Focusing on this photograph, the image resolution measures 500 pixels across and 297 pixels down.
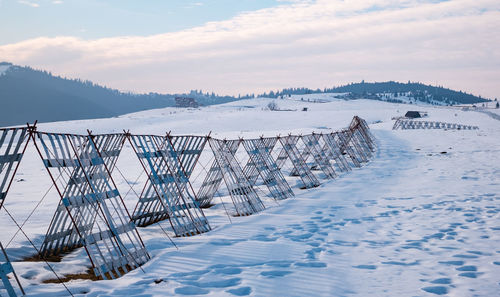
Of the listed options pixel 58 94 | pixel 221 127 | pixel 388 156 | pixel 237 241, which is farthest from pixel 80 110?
pixel 237 241

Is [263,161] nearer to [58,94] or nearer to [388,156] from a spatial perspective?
[388,156]

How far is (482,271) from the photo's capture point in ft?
15.8

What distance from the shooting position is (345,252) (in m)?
5.77

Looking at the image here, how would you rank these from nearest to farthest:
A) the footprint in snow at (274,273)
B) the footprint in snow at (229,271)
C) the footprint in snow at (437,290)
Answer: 1. the footprint in snow at (437,290)
2. the footprint in snow at (274,273)
3. the footprint in snow at (229,271)

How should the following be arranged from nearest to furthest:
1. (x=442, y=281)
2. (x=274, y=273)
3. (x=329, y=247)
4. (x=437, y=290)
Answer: (x=437, y=290) < (x=442, y=281) < (x=274, y=273) < (x=329, y=247)

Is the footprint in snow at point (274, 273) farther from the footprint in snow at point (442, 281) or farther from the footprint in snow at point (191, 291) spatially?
the footprint in snow at point (442, 281)

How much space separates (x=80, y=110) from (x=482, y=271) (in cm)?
14687

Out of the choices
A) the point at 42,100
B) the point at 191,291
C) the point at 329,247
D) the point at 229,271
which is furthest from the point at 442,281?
the point at 42,100

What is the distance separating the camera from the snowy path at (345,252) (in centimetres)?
448

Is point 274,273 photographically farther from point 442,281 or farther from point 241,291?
point 442,281

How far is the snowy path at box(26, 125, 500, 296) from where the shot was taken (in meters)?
4.48

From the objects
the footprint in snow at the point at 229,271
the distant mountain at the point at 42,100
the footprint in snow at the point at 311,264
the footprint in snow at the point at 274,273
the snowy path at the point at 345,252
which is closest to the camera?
the snowy path at the point at 345,252

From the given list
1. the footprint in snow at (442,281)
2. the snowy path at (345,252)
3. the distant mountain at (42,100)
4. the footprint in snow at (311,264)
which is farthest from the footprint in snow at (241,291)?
the distant mountain at (42,100)

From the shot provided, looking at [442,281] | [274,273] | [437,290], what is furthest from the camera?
[274,273]
